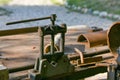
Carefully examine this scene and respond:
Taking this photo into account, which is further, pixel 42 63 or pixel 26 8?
pixel 26 8

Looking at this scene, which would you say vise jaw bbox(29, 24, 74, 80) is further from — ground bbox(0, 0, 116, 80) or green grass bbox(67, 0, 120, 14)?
green grass bbox(67, 0, 120, 14)

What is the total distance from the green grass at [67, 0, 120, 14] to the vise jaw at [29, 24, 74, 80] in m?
8.60

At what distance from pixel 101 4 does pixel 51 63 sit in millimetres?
9928

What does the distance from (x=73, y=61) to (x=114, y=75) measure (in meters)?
0.33

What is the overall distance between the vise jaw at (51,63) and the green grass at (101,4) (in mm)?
8603

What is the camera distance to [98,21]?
32.7 ft

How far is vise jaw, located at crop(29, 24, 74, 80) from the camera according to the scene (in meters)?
2.06

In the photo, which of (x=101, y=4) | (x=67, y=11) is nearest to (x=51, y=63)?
(x=67, y=11)

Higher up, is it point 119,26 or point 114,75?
point 119,26

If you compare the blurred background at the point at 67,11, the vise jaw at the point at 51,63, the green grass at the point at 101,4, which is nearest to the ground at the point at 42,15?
the blurred background at the point at 67,11

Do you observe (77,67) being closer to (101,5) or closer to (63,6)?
(101,5)

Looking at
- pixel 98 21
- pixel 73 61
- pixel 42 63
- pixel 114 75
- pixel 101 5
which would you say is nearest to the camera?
pixel 42 63

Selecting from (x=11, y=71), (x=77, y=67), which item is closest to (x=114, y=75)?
(x=77, y=67)

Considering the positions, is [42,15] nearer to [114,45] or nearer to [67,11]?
[67,11]
